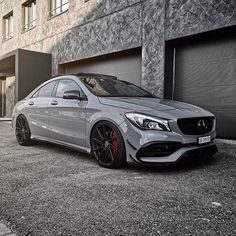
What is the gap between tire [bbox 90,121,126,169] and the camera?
4.26 m

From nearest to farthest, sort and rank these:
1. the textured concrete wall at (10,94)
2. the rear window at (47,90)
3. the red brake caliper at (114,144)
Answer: the red brake caliper at (114,144), the rear window at (47,90), the textured concrete wall at (10,94)

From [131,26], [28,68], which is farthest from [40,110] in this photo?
[28,68]

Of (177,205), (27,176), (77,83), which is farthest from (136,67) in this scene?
(177,205)

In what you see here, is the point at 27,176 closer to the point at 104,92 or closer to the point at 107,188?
the point at 107,188

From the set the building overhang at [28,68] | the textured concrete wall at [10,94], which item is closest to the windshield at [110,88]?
the building overhang at [28,68]

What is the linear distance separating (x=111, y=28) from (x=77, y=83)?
18.7ft

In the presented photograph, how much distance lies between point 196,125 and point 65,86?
2657 millimetres

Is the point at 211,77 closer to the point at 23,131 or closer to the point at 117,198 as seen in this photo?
the point at 23,131

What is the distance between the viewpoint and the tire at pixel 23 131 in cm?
660

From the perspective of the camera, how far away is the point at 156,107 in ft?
14.4

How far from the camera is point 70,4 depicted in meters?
12.7

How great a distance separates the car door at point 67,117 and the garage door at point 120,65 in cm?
439

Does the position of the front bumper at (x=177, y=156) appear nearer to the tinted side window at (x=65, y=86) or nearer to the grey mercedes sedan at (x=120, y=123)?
the grey mercedes sedan at (x=120, y=123)

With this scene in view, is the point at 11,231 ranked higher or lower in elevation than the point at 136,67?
lower
